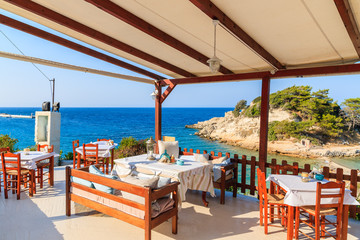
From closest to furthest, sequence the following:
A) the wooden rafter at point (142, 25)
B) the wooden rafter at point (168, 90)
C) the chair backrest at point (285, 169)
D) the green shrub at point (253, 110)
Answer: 1. the wooden rafter at point (142, 25)
2. the chair backrest at point (285, 169)
3. the wooden rafter at point (168, 90)
4. the green shrub at point (253, 110)

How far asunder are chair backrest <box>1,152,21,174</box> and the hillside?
2229 centimetres

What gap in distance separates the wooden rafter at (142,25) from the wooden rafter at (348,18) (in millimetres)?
2386

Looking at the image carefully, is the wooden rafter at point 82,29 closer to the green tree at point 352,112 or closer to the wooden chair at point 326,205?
the wooden chair at point 326,205

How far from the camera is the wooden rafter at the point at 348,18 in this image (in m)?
2.27

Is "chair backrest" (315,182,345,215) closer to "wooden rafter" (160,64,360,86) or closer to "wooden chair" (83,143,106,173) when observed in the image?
"wooden rafter" (160,64,360,86)

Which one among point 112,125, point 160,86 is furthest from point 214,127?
point 160,86

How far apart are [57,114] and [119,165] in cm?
424

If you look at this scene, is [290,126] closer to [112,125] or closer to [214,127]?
[214,127]

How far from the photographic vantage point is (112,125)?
1662 inches

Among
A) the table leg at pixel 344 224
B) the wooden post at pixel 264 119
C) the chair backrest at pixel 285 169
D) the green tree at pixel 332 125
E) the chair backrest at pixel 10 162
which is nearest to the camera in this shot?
the table leg at pixel 344 224

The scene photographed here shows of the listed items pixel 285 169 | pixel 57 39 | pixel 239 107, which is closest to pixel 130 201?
pixel 285 169

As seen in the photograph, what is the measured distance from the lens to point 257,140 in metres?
24.1

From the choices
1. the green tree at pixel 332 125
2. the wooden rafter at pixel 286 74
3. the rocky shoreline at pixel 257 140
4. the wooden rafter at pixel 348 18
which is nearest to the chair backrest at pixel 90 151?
the wooden rafter at pixel 286 74

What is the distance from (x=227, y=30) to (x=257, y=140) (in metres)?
22.6
